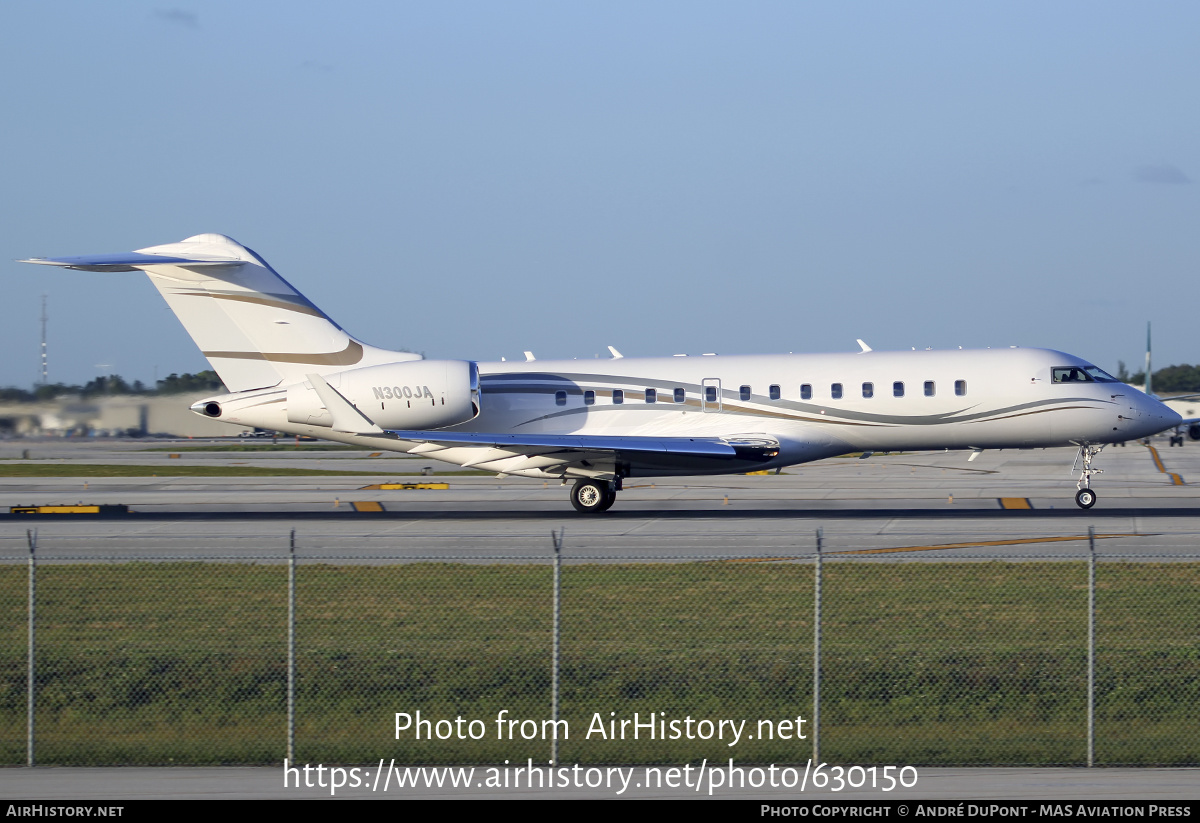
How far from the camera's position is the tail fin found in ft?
92.0

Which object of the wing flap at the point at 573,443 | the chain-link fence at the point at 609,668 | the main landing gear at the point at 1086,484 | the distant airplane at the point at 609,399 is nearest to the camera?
the chain-link fence at the point at 609,668

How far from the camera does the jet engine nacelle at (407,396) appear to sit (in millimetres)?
27469

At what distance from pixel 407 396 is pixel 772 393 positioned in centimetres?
856

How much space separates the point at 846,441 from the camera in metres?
27.3

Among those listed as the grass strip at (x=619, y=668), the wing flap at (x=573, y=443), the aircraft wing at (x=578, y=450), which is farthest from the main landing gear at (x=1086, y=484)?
the grass strip at (x=619, y=668)

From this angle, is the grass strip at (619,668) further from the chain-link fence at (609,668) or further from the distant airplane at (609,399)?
the distant airplane at (609,399)

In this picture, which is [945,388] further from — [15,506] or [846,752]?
[15,506]

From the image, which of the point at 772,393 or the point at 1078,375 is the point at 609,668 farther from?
the point at 1078,375

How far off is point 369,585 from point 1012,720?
8916 mm

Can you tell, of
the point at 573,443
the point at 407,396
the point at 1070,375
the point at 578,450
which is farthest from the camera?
the point at 407,396

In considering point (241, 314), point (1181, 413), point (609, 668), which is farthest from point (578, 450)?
point (1181, 413)

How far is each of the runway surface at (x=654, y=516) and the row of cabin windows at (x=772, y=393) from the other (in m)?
2.70

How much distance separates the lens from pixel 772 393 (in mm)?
27562

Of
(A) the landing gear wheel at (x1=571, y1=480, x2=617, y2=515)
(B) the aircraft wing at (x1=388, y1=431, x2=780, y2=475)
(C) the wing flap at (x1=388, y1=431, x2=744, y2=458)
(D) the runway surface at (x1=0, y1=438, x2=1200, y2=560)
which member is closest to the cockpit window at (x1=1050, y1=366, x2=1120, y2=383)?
(D) the runway surface at (x1=0, y1=438, x2=1200, y2=560)
